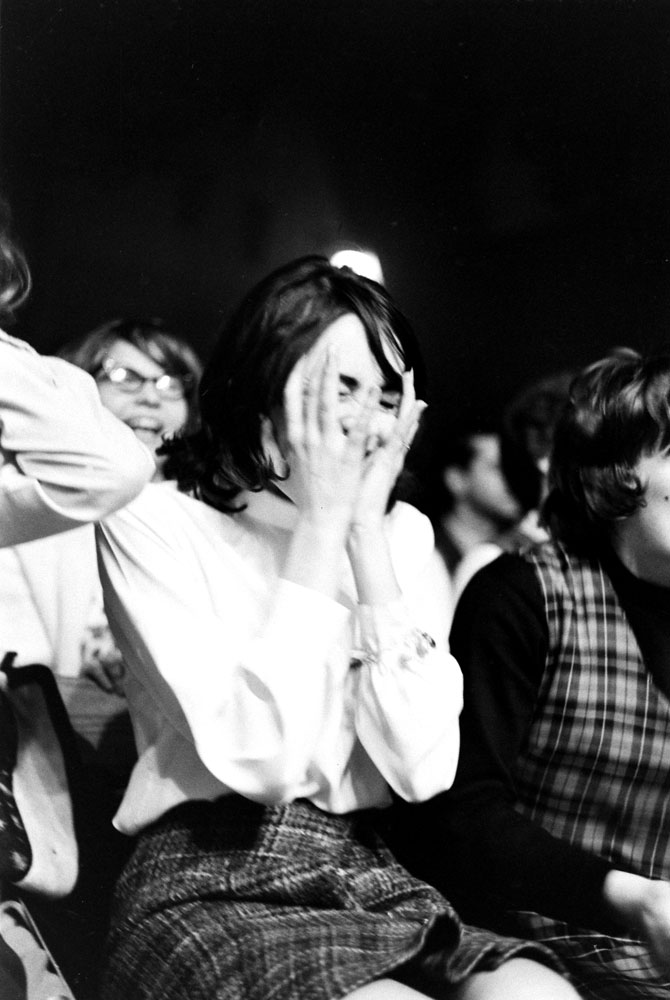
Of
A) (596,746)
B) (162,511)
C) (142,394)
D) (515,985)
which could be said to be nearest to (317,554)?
(162,511)

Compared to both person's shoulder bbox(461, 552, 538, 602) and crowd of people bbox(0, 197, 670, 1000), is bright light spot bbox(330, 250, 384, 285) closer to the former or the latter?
crowd of people bbox(0, 197, 670, 1000)

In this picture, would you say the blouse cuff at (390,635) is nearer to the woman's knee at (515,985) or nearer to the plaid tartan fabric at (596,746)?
the plaid tartan fabric at (596,746)

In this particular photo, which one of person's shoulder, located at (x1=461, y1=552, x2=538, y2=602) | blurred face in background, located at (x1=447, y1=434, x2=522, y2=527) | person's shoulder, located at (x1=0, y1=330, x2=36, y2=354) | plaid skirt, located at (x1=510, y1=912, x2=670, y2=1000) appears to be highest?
person's shoulder, located at (x1=0, y1=330, x2=36, y2=354)

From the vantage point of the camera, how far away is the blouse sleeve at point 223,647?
1.16 m

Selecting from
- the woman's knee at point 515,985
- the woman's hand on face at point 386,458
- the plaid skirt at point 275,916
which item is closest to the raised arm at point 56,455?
the woman's hand on face at point 386,458

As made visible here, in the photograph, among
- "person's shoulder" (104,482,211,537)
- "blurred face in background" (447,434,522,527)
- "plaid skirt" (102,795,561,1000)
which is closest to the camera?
"plaid skirt" (102,795,561,1000)

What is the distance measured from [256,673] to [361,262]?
511 mm

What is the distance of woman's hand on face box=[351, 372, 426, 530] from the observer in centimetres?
125

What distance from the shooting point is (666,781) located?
4.26ft

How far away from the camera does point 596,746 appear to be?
1283mm

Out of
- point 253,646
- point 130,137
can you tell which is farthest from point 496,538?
point 130,137

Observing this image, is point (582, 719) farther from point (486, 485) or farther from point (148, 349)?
point (148, 349)

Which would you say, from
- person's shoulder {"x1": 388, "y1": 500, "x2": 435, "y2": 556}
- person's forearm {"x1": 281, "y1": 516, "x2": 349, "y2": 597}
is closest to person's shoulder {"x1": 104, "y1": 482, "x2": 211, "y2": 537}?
person's forearm {"x1": 281, "y1": 516, "x2": 349, "y2": 597}

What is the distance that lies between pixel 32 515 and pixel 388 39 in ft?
2.41
